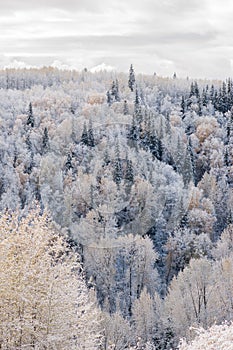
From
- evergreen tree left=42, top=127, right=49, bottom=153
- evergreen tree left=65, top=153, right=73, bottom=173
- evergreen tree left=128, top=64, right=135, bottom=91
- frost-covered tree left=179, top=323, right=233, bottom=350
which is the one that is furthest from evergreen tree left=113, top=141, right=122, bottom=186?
evergreen tree left=128, top=64, right=135, bottom=91

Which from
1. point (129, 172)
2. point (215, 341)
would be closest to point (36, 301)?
point (215, 341)

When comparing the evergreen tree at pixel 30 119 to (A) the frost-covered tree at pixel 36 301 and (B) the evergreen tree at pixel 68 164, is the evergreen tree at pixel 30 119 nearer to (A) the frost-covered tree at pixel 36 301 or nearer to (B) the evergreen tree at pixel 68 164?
(B) the evergreen tree at pixel 68 164

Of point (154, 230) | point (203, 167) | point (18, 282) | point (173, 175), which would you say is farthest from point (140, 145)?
point (18, 282)

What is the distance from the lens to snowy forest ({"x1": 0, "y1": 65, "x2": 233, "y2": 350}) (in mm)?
12992

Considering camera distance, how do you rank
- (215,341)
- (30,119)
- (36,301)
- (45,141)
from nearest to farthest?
1. (215,341)
2. (36,301)
3. (45,141)
4. (30,119)

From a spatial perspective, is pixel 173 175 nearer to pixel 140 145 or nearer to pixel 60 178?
Answer: pixel 140 145

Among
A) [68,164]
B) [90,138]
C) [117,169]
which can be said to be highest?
[90,138]

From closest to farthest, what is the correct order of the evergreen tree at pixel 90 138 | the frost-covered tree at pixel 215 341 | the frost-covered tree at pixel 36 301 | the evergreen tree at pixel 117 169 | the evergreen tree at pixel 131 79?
the frost-covered tree at pixel 215 341 → the frost-covered tree at pixel 36 301 → the evergreen tree at pixel 117 169 → the evergreen tree at pixel 90 138 → the evergreen tree at pixel 131 79

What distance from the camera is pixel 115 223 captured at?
170 feet

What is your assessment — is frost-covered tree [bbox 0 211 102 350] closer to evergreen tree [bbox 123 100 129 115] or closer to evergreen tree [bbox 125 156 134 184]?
evergreen tree [bbox 125 156 134 184]

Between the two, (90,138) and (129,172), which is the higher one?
(90,138)

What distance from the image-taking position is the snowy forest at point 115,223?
12992 millimetres

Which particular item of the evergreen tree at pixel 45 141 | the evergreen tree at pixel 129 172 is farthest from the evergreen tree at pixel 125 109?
the evergreen tree at pixel 129 172

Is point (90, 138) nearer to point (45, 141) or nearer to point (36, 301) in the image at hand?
point (45, 141)
